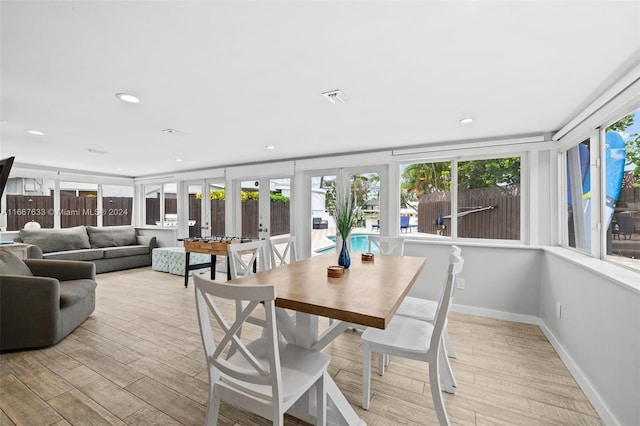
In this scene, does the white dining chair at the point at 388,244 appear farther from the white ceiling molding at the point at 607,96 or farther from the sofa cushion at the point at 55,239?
the sofa cushion at the point at 55,239

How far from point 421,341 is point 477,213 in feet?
8.61

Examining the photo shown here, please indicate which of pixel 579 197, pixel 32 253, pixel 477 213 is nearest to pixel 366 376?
pixel 579 197

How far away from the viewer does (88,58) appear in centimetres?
176

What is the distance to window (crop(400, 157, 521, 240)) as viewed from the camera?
11.7 ft

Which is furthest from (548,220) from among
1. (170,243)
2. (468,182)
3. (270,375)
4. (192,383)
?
(170,243)

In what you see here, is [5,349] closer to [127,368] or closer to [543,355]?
[127,368]

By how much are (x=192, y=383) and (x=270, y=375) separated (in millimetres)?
1297

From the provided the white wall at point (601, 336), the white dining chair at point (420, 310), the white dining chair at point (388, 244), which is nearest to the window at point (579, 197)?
the white wall at point (601, 336)

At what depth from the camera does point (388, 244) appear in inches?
133

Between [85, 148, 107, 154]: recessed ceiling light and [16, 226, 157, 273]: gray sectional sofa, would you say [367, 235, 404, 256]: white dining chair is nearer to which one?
[85, 148, 107, 154]: recessed ceiling light

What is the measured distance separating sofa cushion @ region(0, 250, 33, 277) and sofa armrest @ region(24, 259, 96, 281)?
0.23 meters

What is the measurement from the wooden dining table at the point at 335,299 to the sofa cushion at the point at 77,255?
535 centimetres

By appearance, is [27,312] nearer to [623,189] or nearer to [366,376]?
[366,376]

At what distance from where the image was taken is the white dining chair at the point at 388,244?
10.6ft
